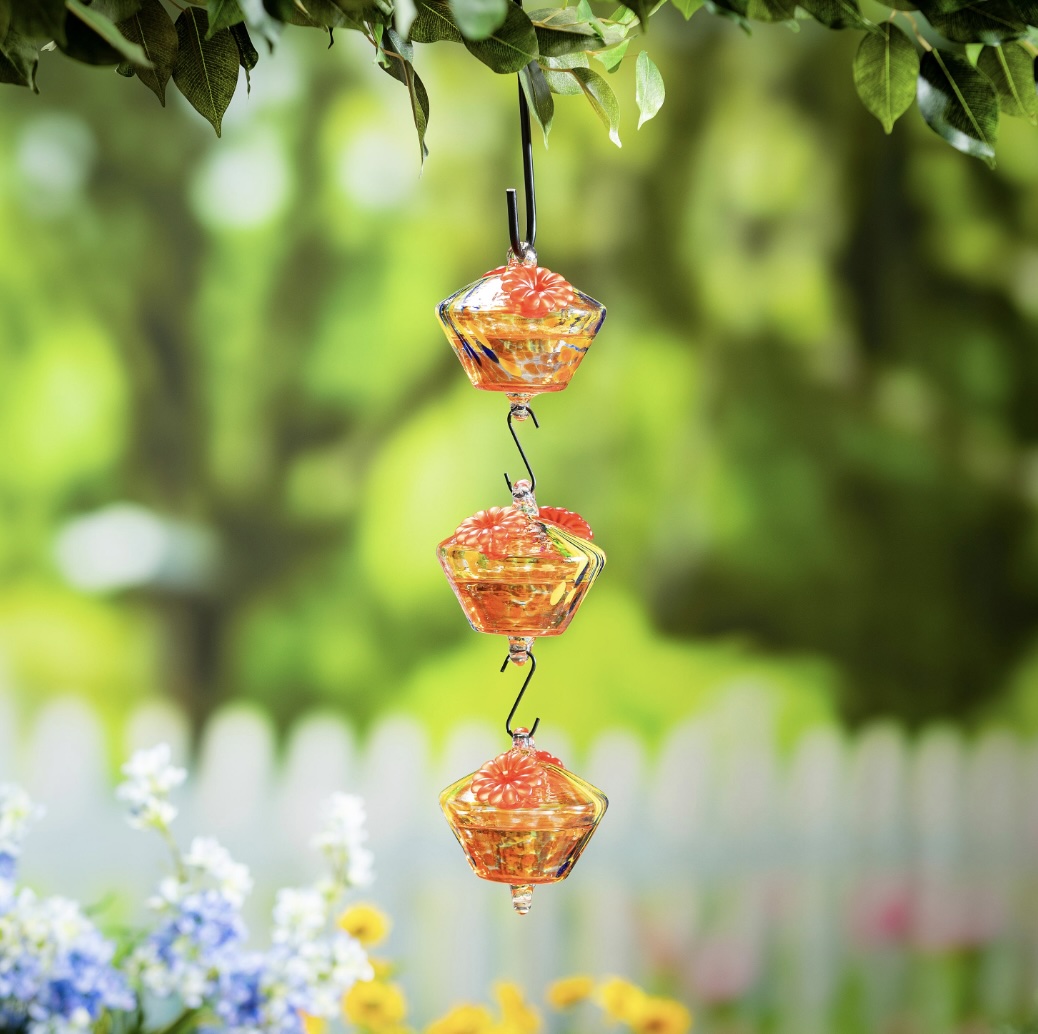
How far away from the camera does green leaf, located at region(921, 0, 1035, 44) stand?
39 centimetres

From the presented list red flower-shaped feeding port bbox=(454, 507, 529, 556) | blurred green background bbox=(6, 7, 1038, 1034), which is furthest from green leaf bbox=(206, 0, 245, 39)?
blurred green background bbox=(6, 7, 1038, 1034)

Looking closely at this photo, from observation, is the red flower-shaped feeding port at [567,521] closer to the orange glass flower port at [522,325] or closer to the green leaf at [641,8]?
the orange glass flower port at [522,325]

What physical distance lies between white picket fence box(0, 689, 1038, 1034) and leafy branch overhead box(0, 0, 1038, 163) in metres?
1.51

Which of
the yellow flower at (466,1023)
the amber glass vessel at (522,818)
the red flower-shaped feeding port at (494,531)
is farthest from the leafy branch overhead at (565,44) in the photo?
the yellow flower at (466,1023)

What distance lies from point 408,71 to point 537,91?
77mm

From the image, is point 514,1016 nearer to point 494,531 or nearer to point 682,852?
point 682,852

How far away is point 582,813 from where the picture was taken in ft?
1.73

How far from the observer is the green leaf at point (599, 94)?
49cm

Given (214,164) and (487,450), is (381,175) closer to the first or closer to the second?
(214,164)

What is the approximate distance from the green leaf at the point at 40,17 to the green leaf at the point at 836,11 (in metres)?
0.23

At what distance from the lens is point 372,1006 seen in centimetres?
148

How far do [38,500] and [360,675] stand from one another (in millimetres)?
540

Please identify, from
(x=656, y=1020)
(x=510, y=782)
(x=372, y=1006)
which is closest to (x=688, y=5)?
(x=510, y=782)

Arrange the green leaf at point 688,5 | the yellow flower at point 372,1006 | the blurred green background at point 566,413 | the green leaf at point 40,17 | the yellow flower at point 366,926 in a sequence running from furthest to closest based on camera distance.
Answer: the blurred green background at point 566,413, the yellow flower at point 372,1006, the yellow flower at point 366,926, the green leaf at point 688,5, the green leaf at point 40,17
